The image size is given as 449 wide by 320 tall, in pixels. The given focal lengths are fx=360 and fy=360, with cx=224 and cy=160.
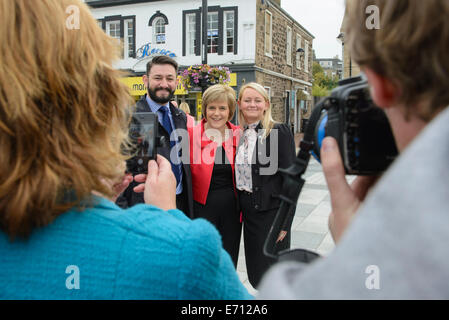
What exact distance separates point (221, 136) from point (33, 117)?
281cm

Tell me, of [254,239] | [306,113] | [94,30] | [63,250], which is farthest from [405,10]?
[306,113]

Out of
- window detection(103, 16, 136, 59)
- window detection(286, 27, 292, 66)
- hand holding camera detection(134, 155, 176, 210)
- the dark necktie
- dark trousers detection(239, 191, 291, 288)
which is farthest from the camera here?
window detection(286, 27, 292, 66)

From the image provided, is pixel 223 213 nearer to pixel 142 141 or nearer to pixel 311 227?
pixel 142 141

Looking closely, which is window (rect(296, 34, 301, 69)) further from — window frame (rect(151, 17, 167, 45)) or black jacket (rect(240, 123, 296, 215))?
black jacket (rect(240, 123, 296, 215))

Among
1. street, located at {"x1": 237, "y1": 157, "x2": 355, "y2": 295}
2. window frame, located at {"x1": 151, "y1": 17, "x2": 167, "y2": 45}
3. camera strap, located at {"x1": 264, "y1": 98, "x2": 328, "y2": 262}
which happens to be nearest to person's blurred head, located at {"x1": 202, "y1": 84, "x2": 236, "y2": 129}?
street, located at {"x1": 237, "y1": 157, "x2": 355, "y2": 295}

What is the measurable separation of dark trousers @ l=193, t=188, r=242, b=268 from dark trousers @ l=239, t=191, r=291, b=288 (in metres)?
0.10

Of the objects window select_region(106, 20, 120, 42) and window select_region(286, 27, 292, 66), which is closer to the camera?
window select_region(106, 20, 120, 42)

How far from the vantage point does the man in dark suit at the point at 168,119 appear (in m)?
3.12

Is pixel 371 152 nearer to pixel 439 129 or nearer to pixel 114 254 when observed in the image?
pixel 439 129

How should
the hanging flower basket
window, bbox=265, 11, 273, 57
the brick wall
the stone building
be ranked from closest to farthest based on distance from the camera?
the hanging flower basket, the stone building, the brick wall, window, bbox=265, 11, 273, 57

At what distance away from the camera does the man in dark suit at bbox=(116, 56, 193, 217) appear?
3.12 metres

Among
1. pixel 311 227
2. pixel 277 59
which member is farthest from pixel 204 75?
pixel 277 59

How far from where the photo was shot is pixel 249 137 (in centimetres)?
334

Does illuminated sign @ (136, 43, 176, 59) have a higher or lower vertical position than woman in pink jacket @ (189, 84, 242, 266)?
higher
